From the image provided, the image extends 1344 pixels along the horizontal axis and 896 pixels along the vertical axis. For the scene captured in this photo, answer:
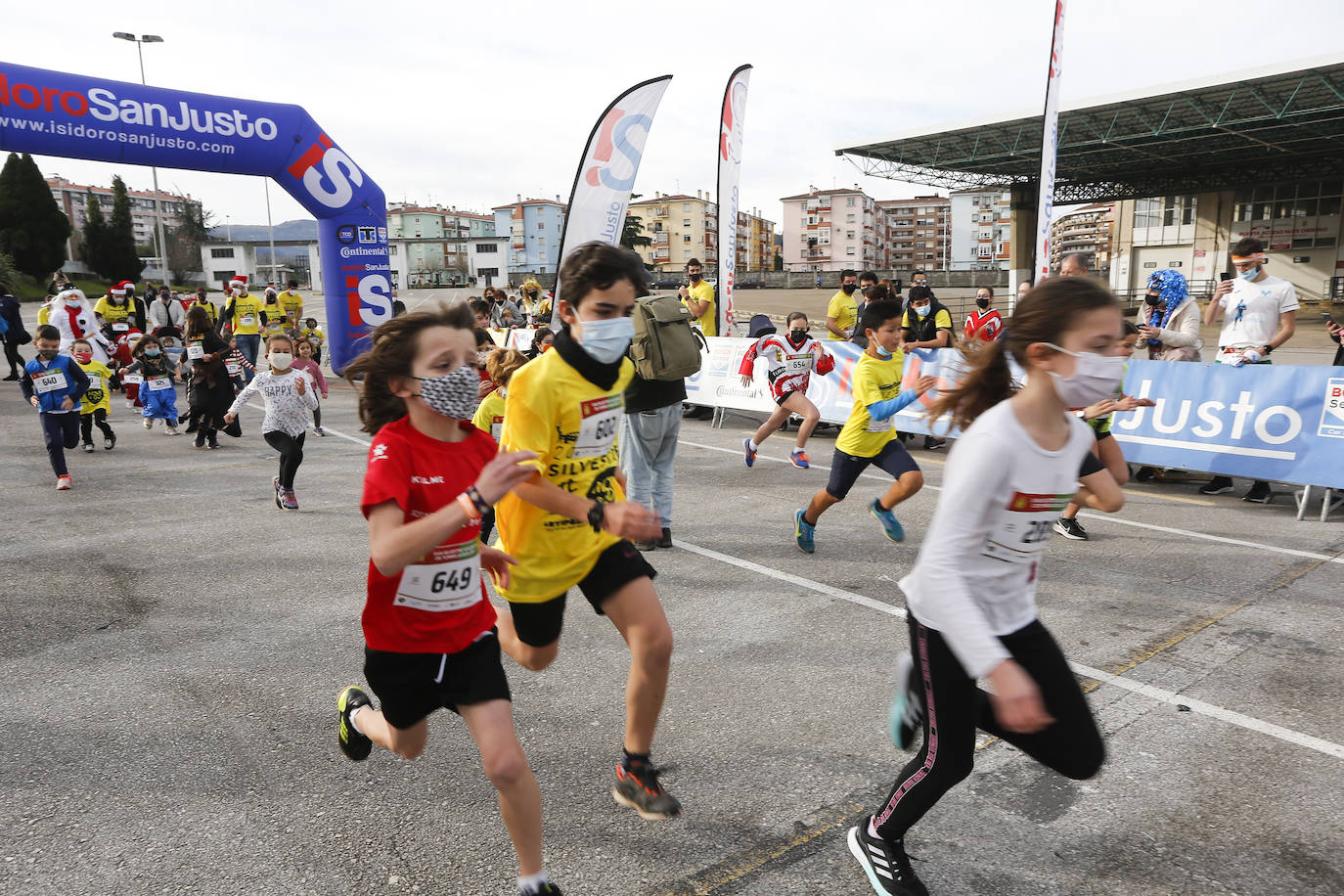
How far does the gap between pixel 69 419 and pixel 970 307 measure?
45.1 meters

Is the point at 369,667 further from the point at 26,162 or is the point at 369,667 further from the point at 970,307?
the point at 26,162

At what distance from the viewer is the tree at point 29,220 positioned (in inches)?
2367

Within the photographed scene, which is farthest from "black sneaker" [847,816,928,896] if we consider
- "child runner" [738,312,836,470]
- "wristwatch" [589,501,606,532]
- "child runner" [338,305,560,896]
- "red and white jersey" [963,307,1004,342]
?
"red and white jersey" [963,307,1004,342]

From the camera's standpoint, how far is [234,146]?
11758mm

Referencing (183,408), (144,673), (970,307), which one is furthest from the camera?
(970,307)

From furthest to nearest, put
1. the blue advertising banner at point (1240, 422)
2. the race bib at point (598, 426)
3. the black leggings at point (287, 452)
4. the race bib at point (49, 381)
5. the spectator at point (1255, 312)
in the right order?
1. the race bib at point (49, 381)
2. the black leggings at point (287, 452)
3. the spectator at point (1255, 312)
4. the blue advertising banner at point (1240, 422)
5. the race bib at point (598, 426)

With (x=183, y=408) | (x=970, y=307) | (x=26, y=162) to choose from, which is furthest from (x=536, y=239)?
(x=183, y=408)

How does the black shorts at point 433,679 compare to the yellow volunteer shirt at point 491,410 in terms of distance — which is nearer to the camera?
the black shorts at point 433,679

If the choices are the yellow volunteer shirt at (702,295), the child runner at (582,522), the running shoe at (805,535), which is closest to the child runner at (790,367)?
the yellow volunteer shirt at (702,295)

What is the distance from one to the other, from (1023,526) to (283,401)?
773 cm

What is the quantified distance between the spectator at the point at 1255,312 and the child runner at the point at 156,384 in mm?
14163

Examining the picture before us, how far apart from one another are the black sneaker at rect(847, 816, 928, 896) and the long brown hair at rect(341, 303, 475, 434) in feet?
6.73

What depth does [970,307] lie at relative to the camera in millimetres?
46906

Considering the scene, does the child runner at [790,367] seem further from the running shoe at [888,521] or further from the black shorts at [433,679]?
the black shorts at [433,679]
